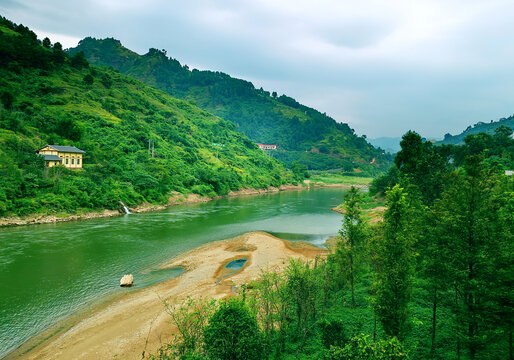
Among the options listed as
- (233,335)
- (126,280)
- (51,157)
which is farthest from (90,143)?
(233,335)

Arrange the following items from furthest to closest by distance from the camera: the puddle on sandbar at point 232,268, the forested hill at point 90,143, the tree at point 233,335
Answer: the forested hill at point 90,143
the puddle on sandbar at point 232,268
the tree at point 233,335

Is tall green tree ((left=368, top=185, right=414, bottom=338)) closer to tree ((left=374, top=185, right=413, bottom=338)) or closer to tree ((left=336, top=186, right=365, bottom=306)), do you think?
tree ((left=374, top=185, right=413, bottom=338))

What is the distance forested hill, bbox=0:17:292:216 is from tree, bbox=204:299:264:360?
4400 cm

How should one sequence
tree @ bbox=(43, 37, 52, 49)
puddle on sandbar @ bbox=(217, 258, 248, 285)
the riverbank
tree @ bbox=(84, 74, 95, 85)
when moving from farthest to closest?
tree @ bbox=(43, 37, 52, 49) < tree @ bbox=(84, 74, 95, 85) < the riverbank < puddle on sandbar @ bbox=(217, 258, 248, 285)

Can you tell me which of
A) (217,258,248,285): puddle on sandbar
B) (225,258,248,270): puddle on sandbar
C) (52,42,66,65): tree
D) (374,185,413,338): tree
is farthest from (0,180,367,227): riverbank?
(52,42,66,65): tree

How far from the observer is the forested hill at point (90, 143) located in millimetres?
45094

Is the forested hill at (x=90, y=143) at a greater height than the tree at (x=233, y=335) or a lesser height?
greater

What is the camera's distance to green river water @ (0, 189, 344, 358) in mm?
19806

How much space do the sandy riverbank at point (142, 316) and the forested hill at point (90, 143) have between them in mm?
29494

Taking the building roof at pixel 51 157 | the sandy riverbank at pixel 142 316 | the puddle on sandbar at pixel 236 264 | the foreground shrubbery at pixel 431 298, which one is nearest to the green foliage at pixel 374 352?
the foreground shrubbery at pixel 431 298

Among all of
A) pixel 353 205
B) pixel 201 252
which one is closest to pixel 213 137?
pixel 201 252

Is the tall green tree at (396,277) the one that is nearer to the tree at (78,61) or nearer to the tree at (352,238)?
the tree at (352,238)

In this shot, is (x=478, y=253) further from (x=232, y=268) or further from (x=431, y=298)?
(x=232, y=268)

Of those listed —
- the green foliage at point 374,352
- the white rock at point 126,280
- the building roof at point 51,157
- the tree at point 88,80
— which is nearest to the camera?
the green foliage at point 374,352
